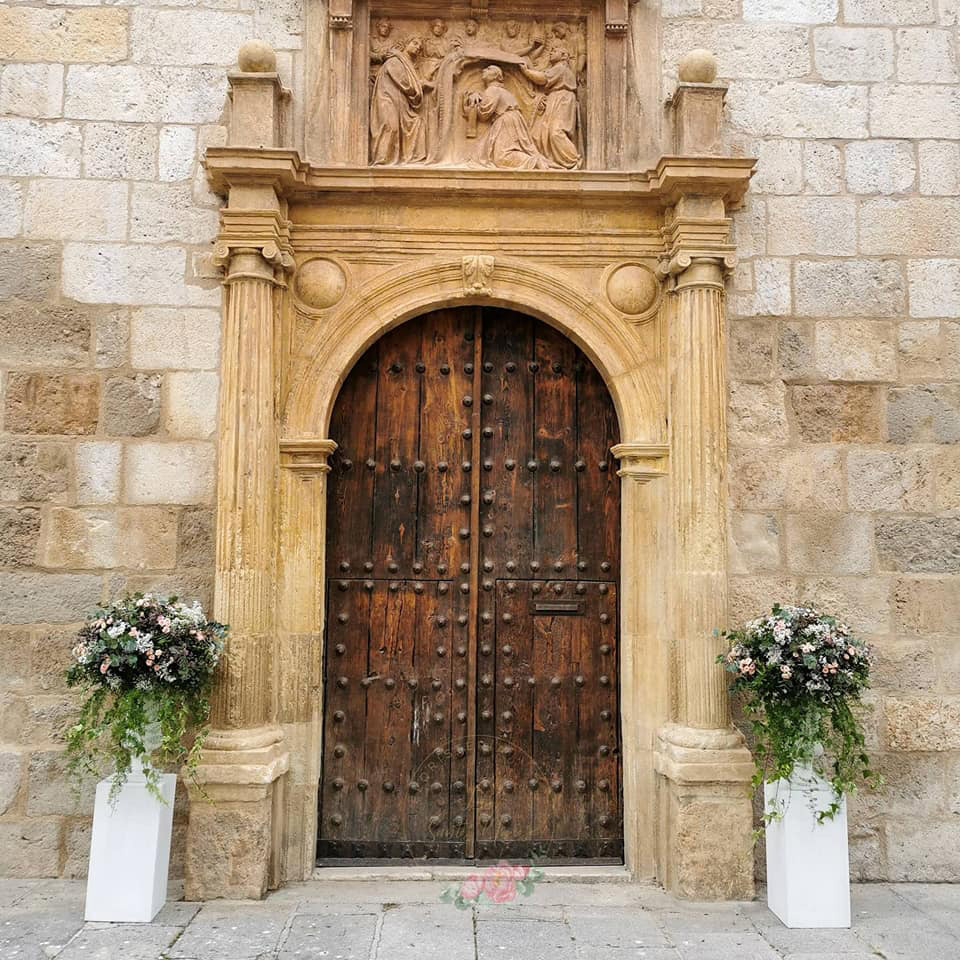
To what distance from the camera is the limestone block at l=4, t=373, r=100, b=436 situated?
4.29 meters

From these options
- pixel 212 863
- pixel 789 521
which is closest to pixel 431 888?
pixel 212 863

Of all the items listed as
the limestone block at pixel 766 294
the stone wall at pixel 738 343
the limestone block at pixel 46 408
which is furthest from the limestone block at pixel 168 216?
the limestone block at pixel 766 294

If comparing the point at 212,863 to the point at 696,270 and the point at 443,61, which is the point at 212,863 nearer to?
the point at 696,270

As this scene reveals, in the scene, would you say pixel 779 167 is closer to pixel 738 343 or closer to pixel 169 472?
pixel 738 343

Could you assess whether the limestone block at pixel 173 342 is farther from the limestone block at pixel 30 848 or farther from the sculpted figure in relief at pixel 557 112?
the limestone block at pixel 30 848

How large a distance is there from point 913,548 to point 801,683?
110cm

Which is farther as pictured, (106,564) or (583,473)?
(583,473)

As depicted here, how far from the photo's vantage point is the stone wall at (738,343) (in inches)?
167

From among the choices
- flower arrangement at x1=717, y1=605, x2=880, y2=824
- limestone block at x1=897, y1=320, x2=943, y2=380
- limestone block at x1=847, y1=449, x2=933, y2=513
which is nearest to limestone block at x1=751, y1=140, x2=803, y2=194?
limestone block at x1=897, y1=320, x2=943, y2=380

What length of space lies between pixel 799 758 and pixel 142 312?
3.55m

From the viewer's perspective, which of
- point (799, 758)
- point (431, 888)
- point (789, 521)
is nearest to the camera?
point (799, 758)

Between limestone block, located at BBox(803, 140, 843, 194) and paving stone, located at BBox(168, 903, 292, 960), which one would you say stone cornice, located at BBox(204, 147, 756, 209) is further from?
paving stone, located at BBox(168, 903, 292, 960)

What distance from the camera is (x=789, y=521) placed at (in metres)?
4.34

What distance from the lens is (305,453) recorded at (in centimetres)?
430
